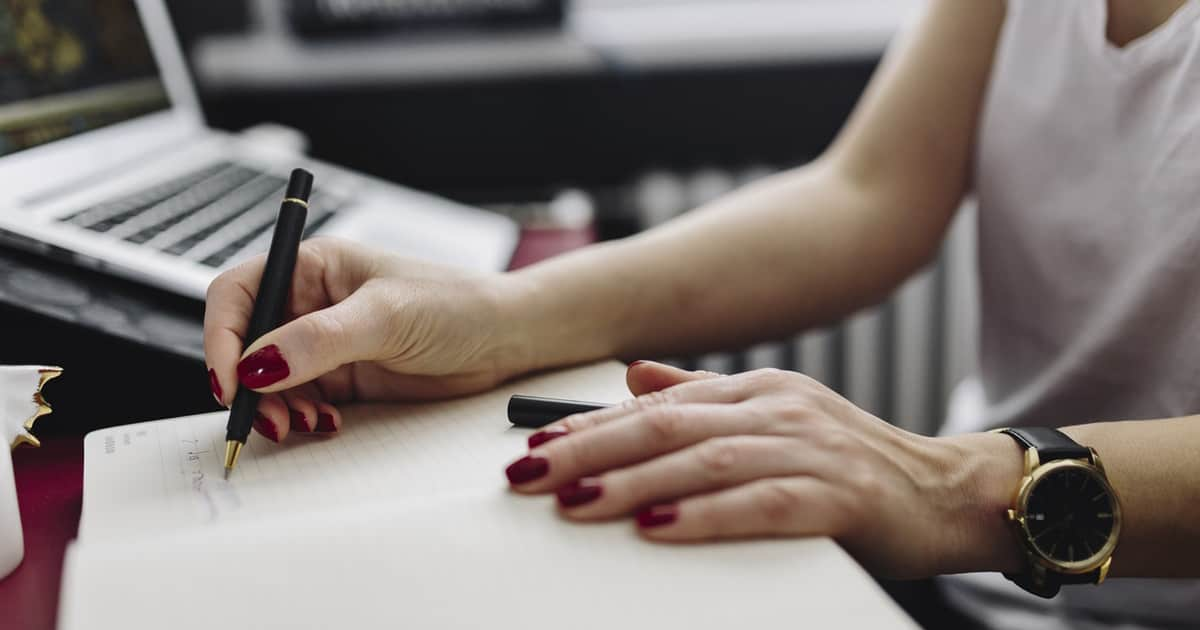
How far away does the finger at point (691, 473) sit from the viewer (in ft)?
1.22

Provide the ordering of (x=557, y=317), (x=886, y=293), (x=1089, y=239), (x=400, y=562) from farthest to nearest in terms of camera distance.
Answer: (x=886, y=293)
(x=1089, y=239)
(x=557, y=317)
(x=400, y=562)

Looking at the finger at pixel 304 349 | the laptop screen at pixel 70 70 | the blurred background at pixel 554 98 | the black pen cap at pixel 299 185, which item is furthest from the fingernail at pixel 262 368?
the blurred background at pixel 554 98

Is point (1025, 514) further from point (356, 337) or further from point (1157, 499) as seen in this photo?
point (356, 337)

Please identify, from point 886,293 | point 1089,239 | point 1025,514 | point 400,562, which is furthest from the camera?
point 886,293

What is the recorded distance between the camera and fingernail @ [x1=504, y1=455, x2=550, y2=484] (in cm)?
39

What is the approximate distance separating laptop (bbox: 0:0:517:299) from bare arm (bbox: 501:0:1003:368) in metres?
0.17

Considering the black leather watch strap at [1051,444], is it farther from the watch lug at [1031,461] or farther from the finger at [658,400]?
the finger at [658,400]

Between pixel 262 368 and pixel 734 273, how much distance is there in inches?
15.2

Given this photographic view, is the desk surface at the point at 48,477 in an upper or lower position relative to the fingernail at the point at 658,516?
upper

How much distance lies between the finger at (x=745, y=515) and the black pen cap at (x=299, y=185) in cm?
27

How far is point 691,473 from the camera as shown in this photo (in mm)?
380

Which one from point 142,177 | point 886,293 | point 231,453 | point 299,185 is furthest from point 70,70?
point 886,293

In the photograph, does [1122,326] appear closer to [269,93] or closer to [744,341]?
[744,341]

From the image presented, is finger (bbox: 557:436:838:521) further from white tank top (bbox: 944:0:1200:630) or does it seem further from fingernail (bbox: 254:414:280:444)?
white tank top (bbox: 944:0:1200:630)
